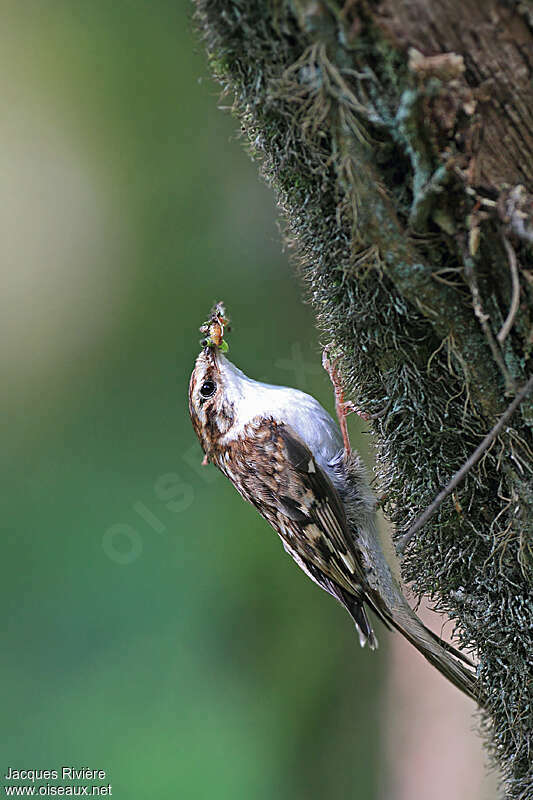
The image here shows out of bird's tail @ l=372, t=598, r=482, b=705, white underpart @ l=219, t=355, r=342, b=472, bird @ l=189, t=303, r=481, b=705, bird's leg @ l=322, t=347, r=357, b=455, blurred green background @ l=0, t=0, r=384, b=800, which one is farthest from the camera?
blurred green background @ l=0, t=0, r=384, b=800

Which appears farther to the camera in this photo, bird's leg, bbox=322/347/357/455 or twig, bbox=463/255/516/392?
bird's leg, bbox=322/347/357/455

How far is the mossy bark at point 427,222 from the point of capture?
27.2 inches

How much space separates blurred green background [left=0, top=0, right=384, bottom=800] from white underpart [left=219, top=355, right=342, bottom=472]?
1452 mm

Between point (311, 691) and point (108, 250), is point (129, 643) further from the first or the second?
point (108, 250)

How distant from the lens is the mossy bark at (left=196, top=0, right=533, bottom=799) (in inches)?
27.2

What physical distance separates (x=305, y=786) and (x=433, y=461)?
316cm

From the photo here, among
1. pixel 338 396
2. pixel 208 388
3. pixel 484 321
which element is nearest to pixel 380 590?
pixel 338 396

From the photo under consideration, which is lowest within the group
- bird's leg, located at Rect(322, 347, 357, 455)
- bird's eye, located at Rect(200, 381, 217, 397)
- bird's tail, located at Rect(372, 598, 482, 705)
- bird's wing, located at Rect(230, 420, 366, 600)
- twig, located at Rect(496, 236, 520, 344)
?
bird's tail, located at Rect(372, 598, 482, 705)

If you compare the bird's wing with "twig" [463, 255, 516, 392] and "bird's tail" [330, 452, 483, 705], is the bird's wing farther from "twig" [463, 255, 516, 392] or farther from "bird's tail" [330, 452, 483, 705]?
"twig" [463, 255, 516, 392]

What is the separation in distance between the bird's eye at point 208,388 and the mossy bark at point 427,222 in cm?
71

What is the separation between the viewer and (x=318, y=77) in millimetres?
722

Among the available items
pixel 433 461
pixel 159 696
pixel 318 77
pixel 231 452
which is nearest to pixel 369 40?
pixel 318 77

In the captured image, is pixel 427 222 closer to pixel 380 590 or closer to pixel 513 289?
pixel 513 289

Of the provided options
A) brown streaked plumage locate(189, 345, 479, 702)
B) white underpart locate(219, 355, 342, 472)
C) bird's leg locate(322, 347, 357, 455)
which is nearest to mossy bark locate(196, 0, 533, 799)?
Answer: bird's leg locate(322, 347, 357, 455)
